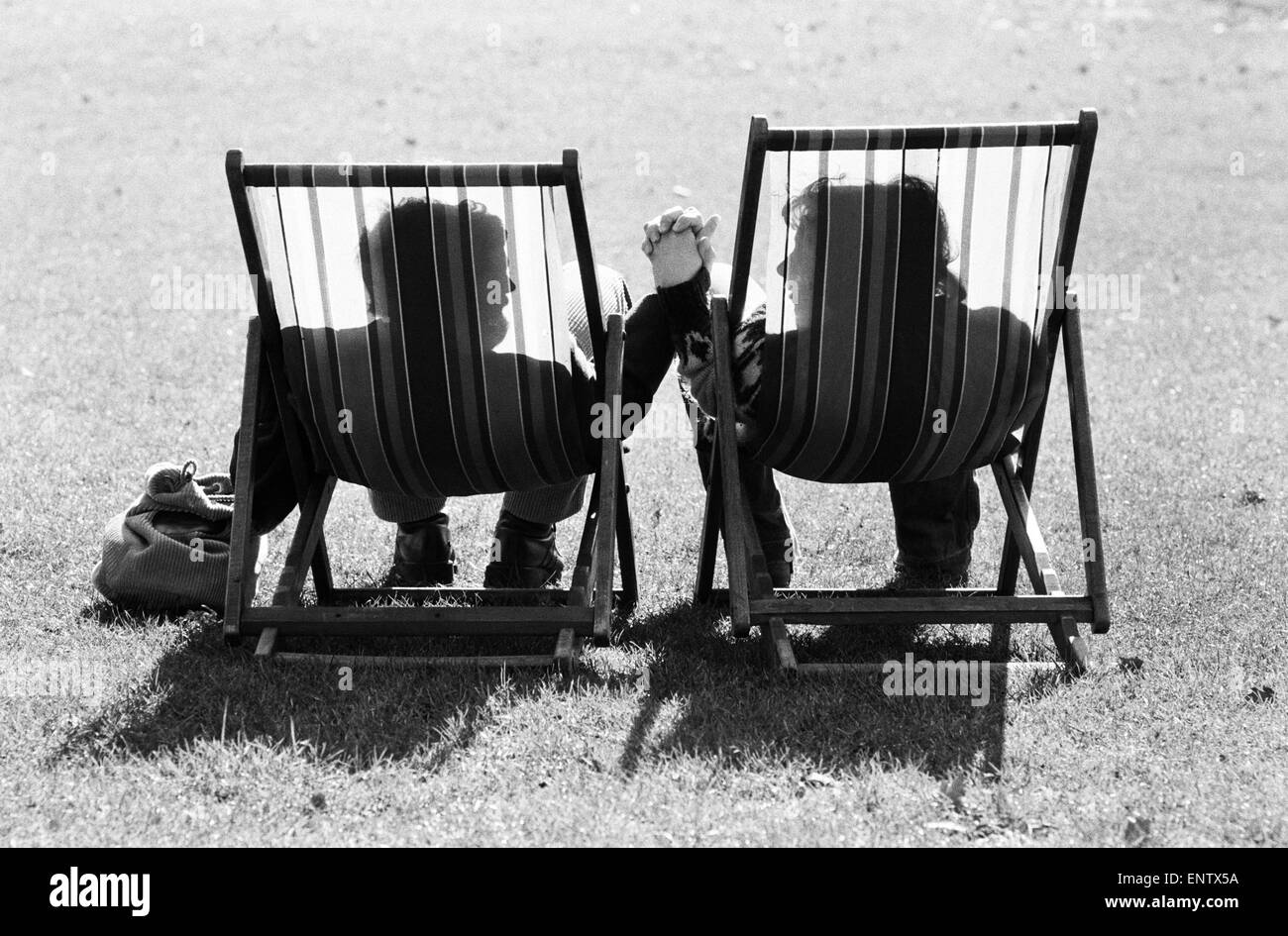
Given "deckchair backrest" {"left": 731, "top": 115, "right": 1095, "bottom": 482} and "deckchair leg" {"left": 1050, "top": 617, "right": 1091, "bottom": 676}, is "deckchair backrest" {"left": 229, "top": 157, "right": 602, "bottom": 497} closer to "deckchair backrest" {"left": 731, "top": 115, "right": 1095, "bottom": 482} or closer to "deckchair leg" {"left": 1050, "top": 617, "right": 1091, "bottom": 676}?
"deckchair backrest" {"left": 731, "top": 115, "right": 1095, "bottom": 482}

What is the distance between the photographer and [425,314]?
3607 mm

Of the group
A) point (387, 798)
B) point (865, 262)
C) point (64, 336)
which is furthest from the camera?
point (64, 336)

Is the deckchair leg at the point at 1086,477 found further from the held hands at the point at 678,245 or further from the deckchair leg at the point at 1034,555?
the held hands at the point at 678,245

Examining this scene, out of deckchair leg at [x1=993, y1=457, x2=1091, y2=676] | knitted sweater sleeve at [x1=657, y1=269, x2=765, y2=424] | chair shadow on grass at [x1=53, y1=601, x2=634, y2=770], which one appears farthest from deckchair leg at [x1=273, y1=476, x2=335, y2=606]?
deckchair leg at [x1=993, y1=457, x2=1091, y2=676]

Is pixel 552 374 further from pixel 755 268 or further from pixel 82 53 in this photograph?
pixel 82 53

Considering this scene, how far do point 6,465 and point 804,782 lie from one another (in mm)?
3467

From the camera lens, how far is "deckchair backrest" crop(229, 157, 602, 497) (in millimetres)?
3463

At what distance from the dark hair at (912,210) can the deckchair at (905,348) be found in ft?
0.05

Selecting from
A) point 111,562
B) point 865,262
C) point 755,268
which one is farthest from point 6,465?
point 755,268

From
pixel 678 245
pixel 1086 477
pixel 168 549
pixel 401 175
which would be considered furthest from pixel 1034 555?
pixel 168 549

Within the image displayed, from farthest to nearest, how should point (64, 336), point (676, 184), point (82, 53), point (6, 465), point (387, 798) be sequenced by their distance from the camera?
point (82, 53), point (676, 184), point (64, 336), point (6, 465), point (387, 798)

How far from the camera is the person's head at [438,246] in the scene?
11.5ft

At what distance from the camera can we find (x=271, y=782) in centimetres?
318

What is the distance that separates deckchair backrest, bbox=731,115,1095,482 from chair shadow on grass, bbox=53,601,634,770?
2.96 feet
